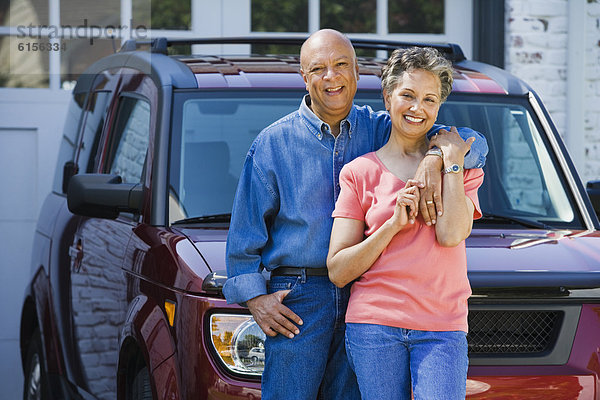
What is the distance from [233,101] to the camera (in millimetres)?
4066

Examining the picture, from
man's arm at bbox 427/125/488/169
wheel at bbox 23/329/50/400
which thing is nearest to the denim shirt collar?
man's arm at bbox 427/125/488/169

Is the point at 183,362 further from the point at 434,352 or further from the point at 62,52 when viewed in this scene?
the point at 62,52

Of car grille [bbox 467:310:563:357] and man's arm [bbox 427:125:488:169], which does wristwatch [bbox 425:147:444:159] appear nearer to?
man's arm [bbox 427:125:488:169]

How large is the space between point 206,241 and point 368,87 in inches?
44.5

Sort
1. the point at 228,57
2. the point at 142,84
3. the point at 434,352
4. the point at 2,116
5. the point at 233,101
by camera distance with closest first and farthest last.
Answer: the point at 434,352
the point at 233,101
the point at 142,84
the point at 228,57
the point at 2,116

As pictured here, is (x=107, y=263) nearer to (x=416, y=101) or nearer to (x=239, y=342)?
(x=239, y=342)

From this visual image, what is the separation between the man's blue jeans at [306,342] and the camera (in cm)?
293

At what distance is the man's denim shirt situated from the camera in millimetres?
2941

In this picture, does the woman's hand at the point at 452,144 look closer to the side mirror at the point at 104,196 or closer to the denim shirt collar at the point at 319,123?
the denim shirt collar at the point at 319,123

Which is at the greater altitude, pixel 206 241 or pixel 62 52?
pixel 62 52

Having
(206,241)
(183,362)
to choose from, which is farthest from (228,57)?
(183,362)

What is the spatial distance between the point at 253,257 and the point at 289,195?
→ 210mm

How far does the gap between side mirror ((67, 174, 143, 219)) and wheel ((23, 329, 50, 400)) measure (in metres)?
1.73

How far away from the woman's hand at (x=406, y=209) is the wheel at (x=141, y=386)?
44.7 inches
